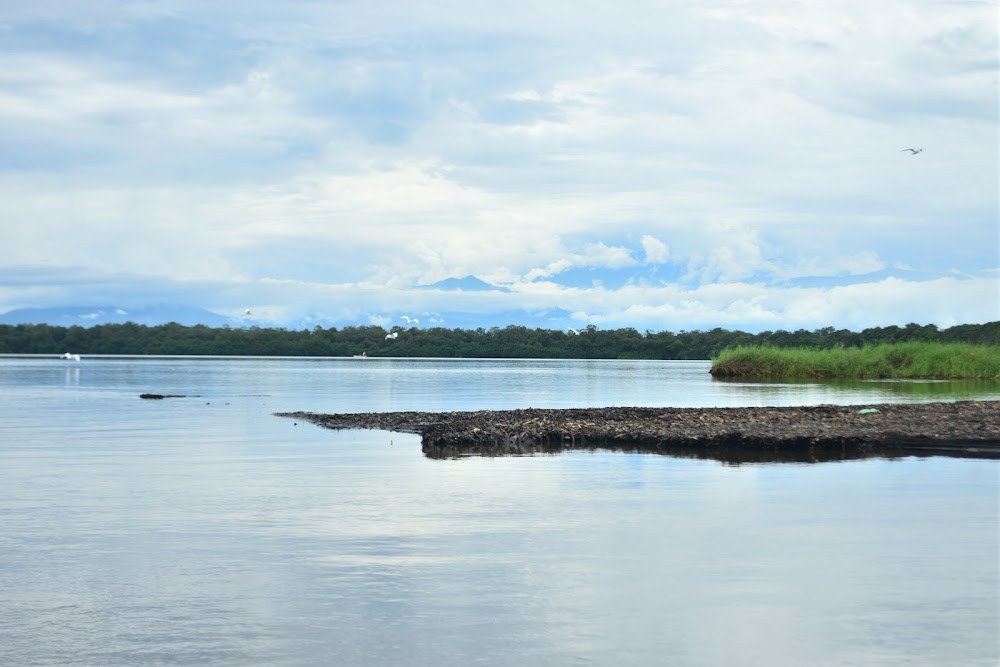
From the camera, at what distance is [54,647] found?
1073 centimetres

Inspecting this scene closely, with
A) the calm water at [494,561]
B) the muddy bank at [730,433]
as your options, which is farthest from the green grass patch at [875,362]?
the calm water at [494,561]

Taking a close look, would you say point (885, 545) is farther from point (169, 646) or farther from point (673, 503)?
point (169, 646)

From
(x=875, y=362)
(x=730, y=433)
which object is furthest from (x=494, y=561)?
(x=875, y=362)

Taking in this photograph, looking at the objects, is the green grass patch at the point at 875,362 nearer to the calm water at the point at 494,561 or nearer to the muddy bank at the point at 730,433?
the muddy bank at the point at 730,433

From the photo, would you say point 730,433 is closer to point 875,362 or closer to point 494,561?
point 494,561

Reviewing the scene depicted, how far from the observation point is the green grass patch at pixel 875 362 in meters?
86.1

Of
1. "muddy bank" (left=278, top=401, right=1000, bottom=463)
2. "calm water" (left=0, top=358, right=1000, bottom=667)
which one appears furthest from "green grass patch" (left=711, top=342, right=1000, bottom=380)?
"calm water" (left=0, top=358, right=1000, bottom=667)

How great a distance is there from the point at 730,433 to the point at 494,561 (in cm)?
1662

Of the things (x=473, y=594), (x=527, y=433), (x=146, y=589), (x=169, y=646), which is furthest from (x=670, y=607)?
(x=527, y=433)

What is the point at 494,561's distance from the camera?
1488 centimetres

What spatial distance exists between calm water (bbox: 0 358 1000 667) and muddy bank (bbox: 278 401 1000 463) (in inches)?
75.9

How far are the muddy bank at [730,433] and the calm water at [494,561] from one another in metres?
1.93

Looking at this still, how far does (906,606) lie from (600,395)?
53.3 metres

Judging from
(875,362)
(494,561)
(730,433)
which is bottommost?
(494,561)
